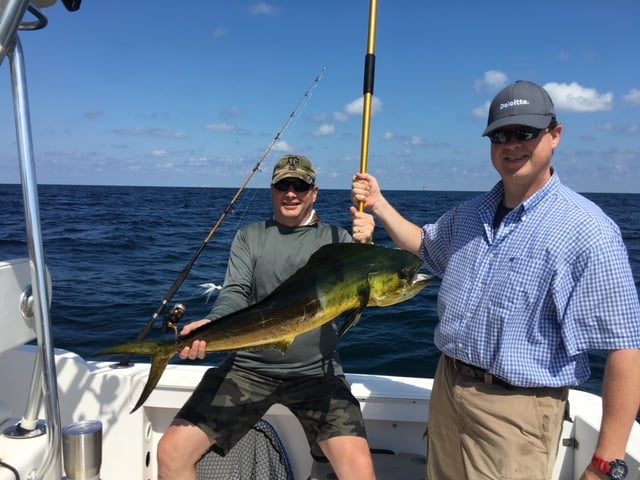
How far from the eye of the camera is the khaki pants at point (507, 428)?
7.10ft

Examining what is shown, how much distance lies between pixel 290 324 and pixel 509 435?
1.04 metres

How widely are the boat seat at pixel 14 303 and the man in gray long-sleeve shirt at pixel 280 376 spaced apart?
120 centimetres

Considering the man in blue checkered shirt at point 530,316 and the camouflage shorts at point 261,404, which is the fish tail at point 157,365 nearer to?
the camouflage shorts at point 261,404

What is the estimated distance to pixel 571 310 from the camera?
6.65 feet

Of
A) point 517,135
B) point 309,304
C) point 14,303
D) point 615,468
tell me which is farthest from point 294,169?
point 615,468

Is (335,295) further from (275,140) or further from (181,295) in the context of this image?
(181,295)

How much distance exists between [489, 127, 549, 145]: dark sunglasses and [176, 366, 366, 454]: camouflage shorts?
1.69 meters

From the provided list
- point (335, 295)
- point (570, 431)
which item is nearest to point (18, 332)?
point (335, 295)

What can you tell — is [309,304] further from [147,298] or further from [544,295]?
[147,298]

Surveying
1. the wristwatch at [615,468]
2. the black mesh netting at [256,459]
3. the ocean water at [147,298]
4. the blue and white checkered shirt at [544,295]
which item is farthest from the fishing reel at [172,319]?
the ocean water at [147,298]

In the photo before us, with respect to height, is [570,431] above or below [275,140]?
below

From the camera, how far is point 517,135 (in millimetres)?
2166

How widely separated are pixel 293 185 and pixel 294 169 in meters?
0.10

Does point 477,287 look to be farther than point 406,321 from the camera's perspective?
No
